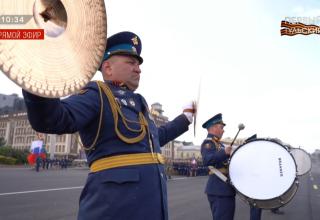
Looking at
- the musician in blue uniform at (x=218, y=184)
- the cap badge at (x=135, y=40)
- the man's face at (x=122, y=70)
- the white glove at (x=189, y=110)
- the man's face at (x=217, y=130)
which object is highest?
the cap badge at (x=135, y=40)

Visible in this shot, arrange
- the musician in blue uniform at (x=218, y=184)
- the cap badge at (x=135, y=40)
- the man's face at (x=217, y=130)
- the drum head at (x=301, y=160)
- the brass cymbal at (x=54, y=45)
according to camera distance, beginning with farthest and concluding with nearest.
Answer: the drum head at (x=301, y=160) → the man's face at (x=217, y=130) → the musician in blue uniform at (x=218, y=184) → the cap badge at (x=135, y=40) → the brass cymbal at (x=54, y=45)

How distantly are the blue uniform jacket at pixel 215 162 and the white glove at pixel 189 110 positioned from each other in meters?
2.02

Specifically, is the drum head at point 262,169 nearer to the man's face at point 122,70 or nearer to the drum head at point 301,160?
the man's face at point 122,70

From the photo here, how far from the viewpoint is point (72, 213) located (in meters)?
7.29

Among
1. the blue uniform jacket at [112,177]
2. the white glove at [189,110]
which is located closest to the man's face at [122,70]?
the blue uniform jacket at [112,177]

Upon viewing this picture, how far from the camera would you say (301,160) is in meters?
10.7

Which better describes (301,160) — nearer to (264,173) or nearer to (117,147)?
(264,173)

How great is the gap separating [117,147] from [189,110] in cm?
111

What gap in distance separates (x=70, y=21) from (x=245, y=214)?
28.0 ft

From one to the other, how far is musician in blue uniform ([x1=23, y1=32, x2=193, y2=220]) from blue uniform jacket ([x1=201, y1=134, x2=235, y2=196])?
8.75ft

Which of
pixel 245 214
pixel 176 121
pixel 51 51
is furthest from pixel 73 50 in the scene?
pixel 245 214

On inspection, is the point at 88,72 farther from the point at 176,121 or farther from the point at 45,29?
the point at 176,121

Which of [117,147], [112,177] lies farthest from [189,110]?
[112,177]

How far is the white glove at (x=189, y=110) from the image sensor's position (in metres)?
2.85
